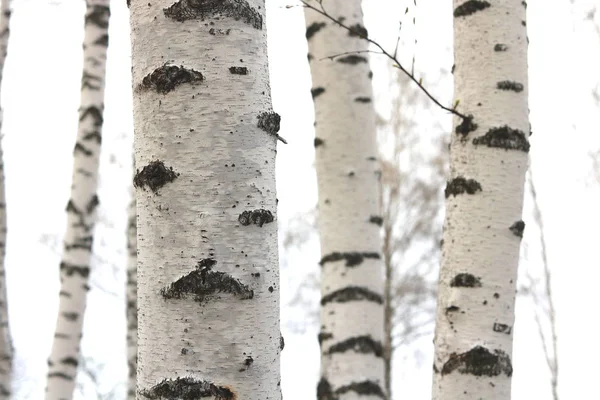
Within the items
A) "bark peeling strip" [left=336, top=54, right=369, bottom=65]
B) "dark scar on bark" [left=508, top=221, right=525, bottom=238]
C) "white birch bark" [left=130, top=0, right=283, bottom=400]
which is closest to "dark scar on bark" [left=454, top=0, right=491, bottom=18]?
"dark scar on bark" [left=508, top=221, right=525, bottom=238]

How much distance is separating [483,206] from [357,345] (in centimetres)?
114

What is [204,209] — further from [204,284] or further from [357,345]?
[357,345]

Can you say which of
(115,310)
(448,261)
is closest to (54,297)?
(115,310)

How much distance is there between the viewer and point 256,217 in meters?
0.83

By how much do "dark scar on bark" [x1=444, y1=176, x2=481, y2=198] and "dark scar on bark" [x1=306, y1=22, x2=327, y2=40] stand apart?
4.72ft

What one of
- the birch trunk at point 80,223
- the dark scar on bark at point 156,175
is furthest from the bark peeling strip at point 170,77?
the birch trunk at point 80,223

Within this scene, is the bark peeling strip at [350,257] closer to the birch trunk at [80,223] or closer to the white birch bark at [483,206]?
the white birch bark at [483,206]

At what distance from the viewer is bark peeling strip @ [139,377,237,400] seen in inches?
30.5

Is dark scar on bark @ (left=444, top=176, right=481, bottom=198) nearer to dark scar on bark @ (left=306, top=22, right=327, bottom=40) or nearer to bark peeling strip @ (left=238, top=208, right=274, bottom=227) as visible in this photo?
bark peeling strip @ (left=238, top=208, right=274, bottom=227)

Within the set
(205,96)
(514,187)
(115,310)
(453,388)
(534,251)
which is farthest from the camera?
(115,310)

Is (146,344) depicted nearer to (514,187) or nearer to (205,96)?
(205,96)

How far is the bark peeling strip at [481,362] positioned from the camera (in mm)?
1516

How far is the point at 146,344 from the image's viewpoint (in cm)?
84

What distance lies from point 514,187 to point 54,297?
13.2m
